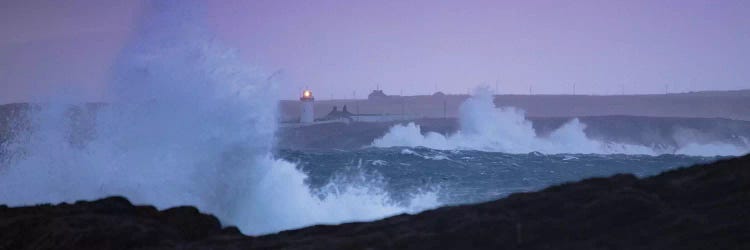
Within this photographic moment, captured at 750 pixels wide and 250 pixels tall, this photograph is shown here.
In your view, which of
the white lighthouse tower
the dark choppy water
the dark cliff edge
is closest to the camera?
the dark cliff edge

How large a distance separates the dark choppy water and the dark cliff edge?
10.9 meters

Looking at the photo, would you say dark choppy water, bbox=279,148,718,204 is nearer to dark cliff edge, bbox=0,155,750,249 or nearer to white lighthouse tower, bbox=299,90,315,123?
dark cliff edge, bbox=0,155,750,249

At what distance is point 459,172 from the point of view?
25281 mm

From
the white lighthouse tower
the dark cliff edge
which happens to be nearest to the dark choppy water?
the dark cliff edge

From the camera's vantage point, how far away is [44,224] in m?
6.33

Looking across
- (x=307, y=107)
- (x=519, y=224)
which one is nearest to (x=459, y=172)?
(x=519, y=224)

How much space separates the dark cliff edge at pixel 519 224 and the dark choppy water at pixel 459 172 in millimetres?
10910

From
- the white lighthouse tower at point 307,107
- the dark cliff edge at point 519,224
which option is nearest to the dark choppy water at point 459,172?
the dark cliff edge at point 519,224

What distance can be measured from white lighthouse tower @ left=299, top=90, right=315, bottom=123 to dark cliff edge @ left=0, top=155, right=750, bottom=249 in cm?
5668

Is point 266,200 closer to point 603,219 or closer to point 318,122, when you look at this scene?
point 603,219

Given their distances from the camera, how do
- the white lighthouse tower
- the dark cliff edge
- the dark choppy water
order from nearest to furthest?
the dark cliff edge, the dark choppy water, the white lighthouse tower

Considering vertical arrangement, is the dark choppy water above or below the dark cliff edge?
below

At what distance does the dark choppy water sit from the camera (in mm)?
19938

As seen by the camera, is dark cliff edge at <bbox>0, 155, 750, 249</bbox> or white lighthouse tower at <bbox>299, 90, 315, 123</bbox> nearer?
dark cliff edge at <bbox>0, 155, 750, 249</bbox>
